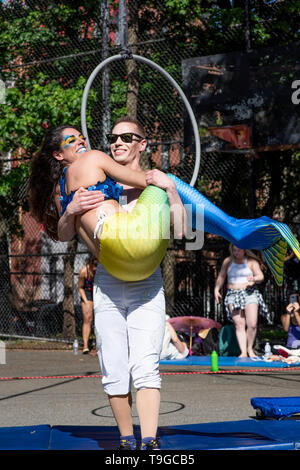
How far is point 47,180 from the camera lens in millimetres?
4395

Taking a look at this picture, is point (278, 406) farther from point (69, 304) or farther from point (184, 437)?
point (69, 304)

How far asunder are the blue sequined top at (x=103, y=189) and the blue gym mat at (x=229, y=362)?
19.7 ft

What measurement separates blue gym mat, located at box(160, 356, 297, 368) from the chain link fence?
2.67m

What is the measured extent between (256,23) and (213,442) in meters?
8.91

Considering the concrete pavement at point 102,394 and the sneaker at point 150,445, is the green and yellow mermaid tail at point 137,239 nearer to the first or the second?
the sneaker at point 150,445

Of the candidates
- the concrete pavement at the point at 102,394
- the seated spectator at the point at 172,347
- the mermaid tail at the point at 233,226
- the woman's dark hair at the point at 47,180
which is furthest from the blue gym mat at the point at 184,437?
the seated spectator at the point at 172,347

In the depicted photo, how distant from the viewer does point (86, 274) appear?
1159 cm

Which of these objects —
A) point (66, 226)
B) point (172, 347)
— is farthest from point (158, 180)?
point (172, 347)

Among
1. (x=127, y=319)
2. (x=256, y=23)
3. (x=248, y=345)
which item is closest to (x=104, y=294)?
(x=127, y=319)

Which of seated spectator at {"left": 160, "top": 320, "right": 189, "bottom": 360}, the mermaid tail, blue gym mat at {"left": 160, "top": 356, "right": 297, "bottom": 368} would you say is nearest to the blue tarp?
the mermaid tail

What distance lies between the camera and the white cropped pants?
3.96m

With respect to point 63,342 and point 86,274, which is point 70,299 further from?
point 86,274

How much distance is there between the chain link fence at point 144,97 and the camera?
42.3 ft

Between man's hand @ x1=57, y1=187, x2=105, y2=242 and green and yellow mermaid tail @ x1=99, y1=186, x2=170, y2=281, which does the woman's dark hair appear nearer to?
man's hand @ x1=57, y1=187, x2=105, y2=242
